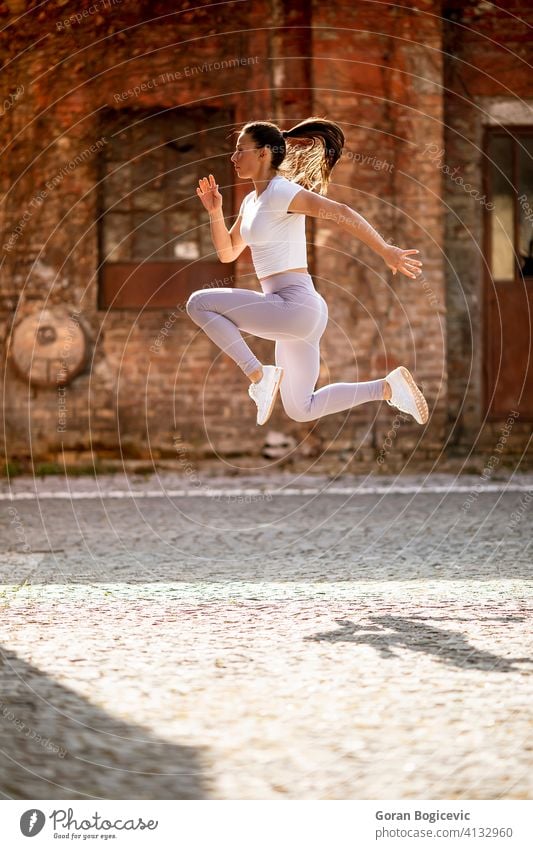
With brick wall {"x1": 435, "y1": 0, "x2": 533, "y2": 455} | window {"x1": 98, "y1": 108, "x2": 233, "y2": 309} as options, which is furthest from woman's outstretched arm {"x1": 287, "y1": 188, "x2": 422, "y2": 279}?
brick wall {"x1": 435, "y1": 0, "x2": 533, "y2": 455}

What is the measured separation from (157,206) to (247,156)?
7.87 m

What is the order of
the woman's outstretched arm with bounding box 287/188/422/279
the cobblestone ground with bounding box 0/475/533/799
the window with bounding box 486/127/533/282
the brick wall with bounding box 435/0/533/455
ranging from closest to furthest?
the cobblestone ground with bounding box 0/475/533/799 < the woman's outstretched arm with bounding box 287/188/422/279 < the brick wall with bounding box 435/0/533/455 < the window with bounding box 486/127/533/282

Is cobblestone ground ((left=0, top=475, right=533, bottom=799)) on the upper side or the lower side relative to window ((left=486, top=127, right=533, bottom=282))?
lower

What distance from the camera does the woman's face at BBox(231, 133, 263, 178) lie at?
4.45 meters

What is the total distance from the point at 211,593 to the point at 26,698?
6.67 feet

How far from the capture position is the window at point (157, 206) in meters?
12.1

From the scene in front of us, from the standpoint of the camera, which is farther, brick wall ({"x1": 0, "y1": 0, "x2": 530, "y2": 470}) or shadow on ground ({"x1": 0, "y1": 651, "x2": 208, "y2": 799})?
brick wall ({"x1": 0, "y1": 0, "x2": 530, "y2": 470})

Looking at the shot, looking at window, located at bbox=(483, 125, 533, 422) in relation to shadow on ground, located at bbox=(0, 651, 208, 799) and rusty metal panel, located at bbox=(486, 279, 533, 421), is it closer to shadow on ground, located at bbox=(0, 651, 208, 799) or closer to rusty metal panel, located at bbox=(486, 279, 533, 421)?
rusty metal panel, located at bbox=(486, 279, 533, 421)

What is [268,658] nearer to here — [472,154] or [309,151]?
[309,151]

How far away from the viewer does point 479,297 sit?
12766 mm

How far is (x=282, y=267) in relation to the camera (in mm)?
4547

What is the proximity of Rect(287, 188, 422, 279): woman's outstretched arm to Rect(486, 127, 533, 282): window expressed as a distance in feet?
27.6

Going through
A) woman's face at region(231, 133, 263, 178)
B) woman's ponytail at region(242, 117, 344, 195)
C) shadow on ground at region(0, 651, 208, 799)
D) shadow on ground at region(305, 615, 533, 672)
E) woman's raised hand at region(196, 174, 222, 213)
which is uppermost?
woman's ponytail at region(242, 117, 344, 195)

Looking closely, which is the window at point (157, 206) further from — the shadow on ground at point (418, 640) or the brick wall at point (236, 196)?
the shadow on ground at point (418, 640)
